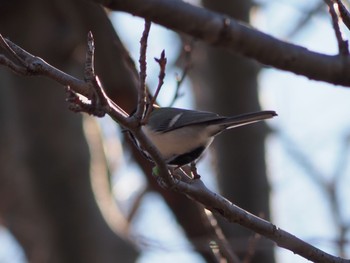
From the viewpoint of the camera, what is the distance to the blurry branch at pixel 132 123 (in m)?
1.69

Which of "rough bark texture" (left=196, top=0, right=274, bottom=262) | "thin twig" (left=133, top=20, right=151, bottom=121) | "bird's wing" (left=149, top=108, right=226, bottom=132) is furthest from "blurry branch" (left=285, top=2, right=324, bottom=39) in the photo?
"thin twig" (left=133, top=20, right=151, bottom=121)

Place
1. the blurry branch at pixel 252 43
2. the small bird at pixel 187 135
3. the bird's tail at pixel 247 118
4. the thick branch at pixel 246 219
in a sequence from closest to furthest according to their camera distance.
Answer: the blurry branch at pixel 252 43 → the thick branch at pixel 246 219 → the bird's tail at pixel 247 118 → the small bird at pixel 187 135

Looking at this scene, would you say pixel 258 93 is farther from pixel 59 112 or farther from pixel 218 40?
pixel 218 40

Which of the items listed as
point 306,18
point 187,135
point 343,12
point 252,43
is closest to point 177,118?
point 187,135

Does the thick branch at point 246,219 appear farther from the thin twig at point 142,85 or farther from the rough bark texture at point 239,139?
the rough bark texture at point 239,139

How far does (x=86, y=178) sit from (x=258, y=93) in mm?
1254

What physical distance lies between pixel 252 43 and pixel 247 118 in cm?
77

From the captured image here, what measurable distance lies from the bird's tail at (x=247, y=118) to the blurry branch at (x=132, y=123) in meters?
0.37

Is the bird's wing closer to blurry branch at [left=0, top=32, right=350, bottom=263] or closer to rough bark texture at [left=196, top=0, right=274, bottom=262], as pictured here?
blurry branch at [left=0, top=32, right=350, bottom=263]

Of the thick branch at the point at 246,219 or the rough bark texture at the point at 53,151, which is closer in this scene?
the thick branch at the point at 246,219

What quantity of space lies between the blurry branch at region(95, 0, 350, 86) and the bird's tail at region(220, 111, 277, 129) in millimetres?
534

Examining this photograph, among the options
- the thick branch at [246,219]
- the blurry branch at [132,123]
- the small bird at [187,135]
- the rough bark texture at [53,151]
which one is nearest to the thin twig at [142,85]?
the blurry branch at [132,123]

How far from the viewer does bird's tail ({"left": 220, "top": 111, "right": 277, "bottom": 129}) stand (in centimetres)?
240

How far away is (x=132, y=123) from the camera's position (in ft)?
5.65
